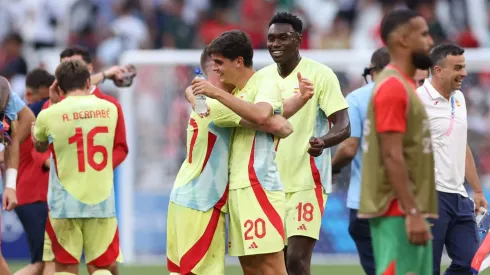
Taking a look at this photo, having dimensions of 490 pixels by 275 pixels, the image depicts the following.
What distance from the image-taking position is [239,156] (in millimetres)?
8328

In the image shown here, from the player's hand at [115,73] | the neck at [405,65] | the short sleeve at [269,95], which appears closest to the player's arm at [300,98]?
the short sleeve at [269,95]

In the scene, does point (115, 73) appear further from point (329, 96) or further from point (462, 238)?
point (462, 238)

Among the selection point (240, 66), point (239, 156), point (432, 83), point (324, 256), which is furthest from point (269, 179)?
point (324, 256)

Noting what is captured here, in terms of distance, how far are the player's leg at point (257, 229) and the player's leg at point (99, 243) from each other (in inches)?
72.0

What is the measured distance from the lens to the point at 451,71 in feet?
31.9

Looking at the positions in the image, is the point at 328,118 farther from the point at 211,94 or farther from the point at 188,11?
the point at 188,11

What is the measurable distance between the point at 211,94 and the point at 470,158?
3.32 metres

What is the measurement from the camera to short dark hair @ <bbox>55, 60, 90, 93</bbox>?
32.0ft

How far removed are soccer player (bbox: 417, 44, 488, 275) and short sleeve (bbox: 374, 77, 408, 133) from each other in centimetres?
279

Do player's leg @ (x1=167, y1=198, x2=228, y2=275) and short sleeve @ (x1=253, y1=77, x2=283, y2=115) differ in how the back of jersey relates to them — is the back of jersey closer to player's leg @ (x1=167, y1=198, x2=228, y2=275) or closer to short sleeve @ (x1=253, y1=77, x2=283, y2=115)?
player's leg @ (x1=167, y1=198, x2=228, y2=275)

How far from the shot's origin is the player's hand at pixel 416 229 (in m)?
6.77

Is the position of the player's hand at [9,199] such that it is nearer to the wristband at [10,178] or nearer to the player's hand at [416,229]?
the wristband at [10,178]

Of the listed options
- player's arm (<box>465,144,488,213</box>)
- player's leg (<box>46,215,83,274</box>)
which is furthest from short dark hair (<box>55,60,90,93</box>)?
player's arm (<box>465,144,488,213</box>)

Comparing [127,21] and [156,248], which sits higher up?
[127,21]
